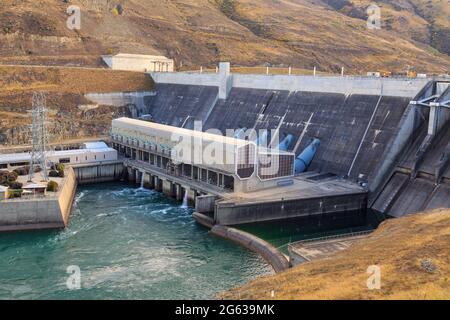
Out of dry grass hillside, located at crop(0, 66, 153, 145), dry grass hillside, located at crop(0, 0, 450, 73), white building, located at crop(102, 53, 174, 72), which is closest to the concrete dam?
dry grass hillside, located at crop(0, 66, 153, 145)

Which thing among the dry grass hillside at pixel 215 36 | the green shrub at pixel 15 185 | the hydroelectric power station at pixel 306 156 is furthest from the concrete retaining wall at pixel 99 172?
the dry grass hillside at pixel 215 36

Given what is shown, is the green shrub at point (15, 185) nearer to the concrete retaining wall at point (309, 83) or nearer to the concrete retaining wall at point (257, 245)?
the concrete retaining wall at point (257, 245)

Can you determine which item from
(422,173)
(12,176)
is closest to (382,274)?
(422,173)

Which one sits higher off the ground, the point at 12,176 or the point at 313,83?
the point at 313,83

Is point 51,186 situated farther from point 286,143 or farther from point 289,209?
point 286,143

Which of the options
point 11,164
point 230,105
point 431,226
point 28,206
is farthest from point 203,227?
point 230,105

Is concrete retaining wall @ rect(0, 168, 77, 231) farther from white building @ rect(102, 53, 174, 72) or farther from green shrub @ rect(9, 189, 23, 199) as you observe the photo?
white building @ rect(102, 53, 174, 72)
